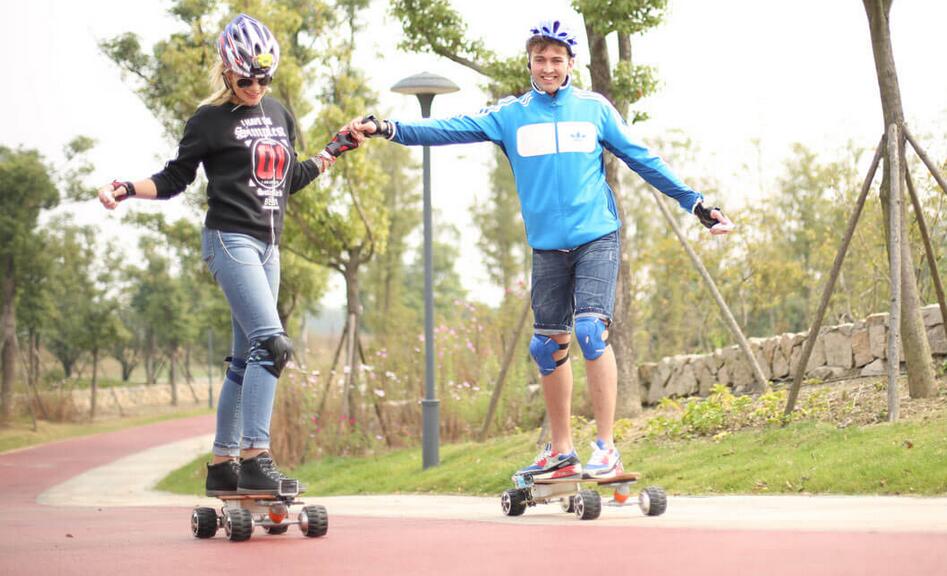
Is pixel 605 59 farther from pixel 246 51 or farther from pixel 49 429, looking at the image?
pixel 49 429

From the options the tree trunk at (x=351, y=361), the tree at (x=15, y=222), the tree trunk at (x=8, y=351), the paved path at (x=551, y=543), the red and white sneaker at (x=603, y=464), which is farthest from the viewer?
the tree at (x=15, y=222)

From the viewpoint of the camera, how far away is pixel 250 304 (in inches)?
201

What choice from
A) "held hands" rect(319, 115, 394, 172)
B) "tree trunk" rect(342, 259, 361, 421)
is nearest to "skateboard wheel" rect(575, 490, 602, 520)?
"held hands" rect(319, 115, 394, 172)

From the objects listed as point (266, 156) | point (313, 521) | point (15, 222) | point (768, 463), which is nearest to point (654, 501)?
point (313, 521)

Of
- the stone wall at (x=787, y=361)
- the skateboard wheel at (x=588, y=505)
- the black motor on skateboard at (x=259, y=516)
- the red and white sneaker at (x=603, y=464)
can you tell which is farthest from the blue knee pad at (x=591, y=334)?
the stone wall at (x=787, y=361)

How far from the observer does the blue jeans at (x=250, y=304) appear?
5.04 meters

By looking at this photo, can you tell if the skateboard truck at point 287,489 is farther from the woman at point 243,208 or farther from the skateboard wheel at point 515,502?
Answer: the skateboard wheel at point 515,502

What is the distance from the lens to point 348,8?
87.1ft

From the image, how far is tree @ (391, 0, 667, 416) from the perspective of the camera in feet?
36.4

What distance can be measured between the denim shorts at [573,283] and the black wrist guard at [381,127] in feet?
2.94

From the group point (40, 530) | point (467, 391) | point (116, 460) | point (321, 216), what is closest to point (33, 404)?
point (116, 460)

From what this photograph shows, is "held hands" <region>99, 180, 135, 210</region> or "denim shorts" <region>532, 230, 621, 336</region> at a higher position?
"held hands" <region>99, 180, 135, 210</region>

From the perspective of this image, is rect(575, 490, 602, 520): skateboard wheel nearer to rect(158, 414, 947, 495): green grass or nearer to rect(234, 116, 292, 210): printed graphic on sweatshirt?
rect(234, 116, 292, 210): printed graphic on sweatshirt

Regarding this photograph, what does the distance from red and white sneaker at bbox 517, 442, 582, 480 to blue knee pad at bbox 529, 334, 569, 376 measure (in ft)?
1.28
